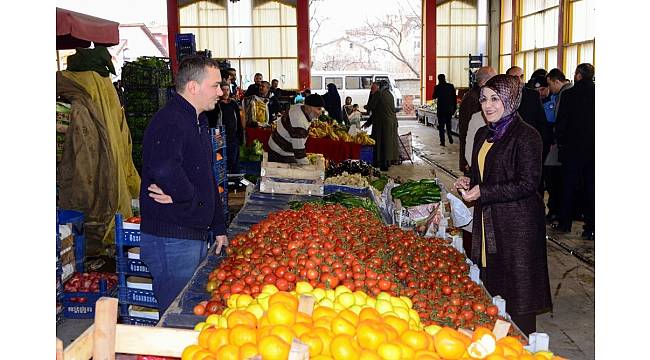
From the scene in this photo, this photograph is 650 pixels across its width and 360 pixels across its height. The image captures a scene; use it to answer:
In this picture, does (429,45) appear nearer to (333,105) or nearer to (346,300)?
(333,105)

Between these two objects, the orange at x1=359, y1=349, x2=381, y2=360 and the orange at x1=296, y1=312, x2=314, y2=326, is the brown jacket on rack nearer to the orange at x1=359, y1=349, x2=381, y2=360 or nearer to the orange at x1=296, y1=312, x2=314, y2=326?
the orange at x1=296, y1=312, x2=314, y2=326

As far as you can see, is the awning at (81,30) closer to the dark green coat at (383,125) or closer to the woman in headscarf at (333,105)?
the dark green coat at (383,125)

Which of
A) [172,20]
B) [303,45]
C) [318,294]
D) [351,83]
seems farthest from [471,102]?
[172,20]

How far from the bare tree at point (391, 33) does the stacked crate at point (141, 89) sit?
1010 inches

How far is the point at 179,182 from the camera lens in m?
3.28

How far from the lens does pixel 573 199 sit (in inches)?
292

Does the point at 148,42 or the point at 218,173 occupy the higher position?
the point at 148,42

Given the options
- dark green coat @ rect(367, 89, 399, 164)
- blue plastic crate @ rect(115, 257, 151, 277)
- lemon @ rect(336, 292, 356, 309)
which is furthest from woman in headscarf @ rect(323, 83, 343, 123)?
lemon @ rect(336, 292, 356, 309)

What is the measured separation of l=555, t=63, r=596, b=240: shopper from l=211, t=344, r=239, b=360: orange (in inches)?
223

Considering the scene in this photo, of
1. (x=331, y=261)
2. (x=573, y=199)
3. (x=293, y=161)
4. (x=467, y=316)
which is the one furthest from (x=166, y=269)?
(x=573, y=199)

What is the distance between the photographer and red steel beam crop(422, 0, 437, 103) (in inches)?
1034

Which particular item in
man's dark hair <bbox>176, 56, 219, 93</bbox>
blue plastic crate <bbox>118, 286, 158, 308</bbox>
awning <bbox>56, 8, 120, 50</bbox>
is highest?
awning <bbox>56, 8, 120, 50</bbox>
